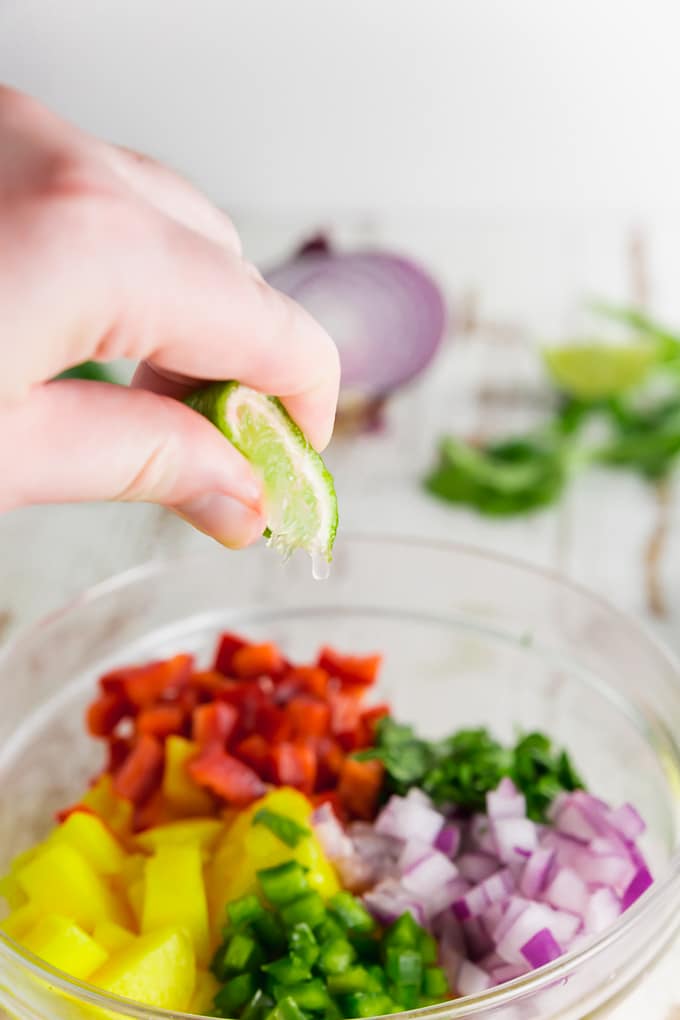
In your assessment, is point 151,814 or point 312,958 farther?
point 151,814

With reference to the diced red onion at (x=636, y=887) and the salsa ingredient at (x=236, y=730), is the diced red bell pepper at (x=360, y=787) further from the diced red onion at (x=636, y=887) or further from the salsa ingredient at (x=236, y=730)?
the diced red onion at (x=636, y=887)

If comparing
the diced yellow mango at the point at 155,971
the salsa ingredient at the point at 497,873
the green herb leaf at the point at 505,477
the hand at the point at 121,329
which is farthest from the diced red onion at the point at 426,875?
the green herb leaf at the point at 505,477

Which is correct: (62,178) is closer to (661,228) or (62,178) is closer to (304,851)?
(304,851)

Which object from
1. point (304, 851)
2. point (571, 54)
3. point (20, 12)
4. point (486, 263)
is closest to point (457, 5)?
point (571, 54)

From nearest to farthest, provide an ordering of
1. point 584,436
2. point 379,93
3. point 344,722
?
point 344,722
point 584,436
point 379,93

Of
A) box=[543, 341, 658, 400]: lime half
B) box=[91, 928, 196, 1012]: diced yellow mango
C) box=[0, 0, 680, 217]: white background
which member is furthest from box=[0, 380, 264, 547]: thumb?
box=[0, 0, 680, 217]: white background

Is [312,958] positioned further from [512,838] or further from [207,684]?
[207,684]

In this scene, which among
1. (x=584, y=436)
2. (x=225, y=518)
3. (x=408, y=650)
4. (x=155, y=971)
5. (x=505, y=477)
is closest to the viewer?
(x=225, y=518)

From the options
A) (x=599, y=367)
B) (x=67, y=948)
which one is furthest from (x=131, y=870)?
(x=599, y=367)
